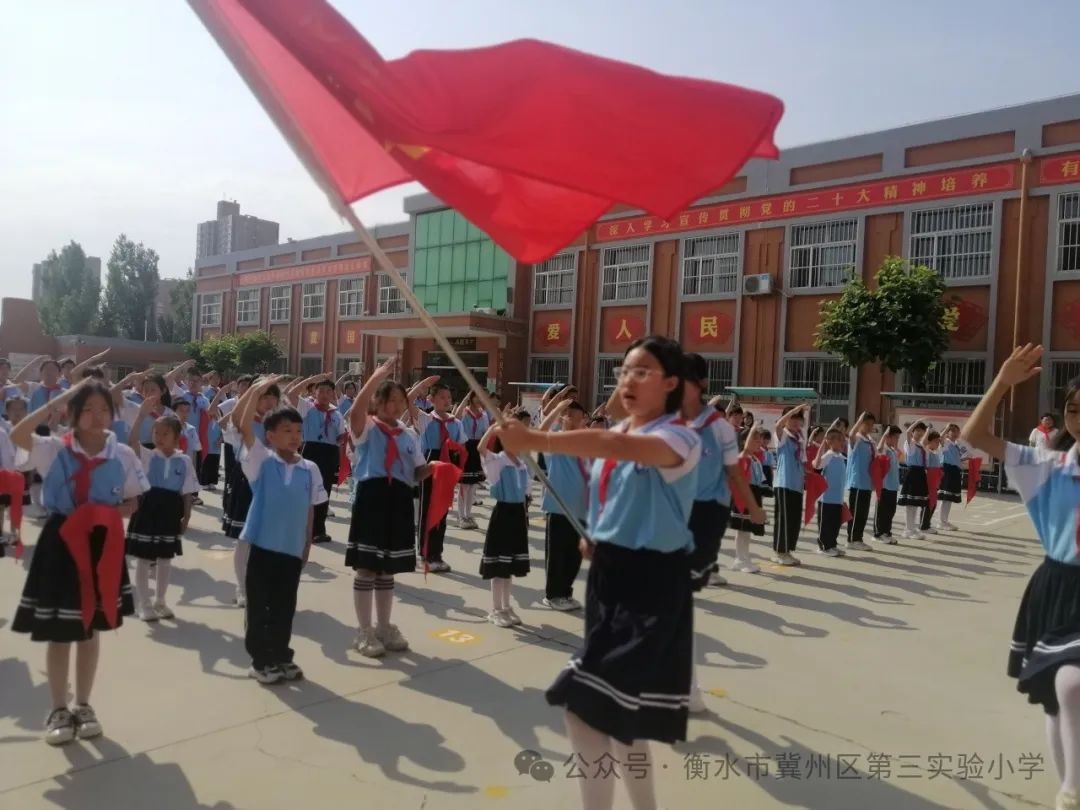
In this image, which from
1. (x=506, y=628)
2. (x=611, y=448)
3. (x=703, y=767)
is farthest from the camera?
(x=506, y=628)

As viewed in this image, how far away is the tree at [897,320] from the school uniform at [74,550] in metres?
15.4

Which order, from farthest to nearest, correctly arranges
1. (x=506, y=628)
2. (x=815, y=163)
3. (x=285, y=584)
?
(x=815, y=163)
(x=506, y=628)
(x=285, y=584)

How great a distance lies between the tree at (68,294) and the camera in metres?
47.4

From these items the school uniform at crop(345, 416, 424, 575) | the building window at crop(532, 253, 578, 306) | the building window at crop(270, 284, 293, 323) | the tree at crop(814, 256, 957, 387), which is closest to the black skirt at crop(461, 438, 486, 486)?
the school uniform at crop(345, 416, 424, 575)

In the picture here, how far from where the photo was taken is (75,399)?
3.27 m

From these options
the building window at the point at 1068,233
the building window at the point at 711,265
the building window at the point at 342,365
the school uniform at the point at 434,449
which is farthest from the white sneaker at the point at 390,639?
the building window at the point at 342,365

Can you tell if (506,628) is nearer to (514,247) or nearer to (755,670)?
(755,670)

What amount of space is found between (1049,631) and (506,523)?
3317 mm

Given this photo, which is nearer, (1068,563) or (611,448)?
(611,448)

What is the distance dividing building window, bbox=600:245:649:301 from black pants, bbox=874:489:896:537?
43.8ft

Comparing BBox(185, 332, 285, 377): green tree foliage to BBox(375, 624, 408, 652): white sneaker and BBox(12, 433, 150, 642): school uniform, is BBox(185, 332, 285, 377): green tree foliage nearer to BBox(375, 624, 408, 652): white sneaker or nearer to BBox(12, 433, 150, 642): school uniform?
BBox(375, 624, 408, 652): white sneaker

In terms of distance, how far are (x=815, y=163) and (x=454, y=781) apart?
18.9 m

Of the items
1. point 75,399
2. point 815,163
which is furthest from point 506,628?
point 815,163

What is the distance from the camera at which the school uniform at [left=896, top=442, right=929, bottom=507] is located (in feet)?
33.0
